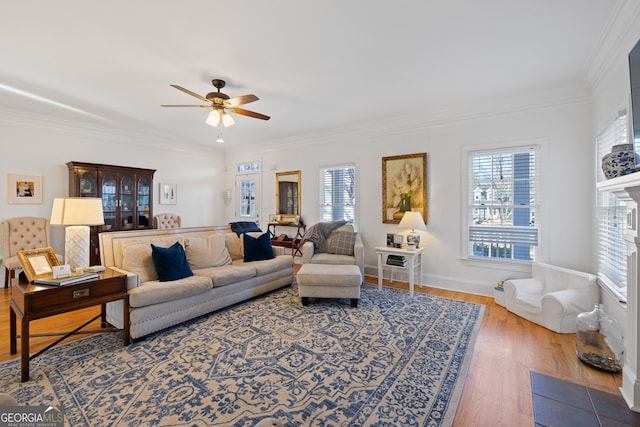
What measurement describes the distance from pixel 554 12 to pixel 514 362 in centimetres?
278

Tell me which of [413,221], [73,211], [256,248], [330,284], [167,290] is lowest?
[330,284]

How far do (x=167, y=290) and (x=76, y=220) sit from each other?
3.28 ft

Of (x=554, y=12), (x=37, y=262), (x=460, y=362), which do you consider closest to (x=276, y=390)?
(x=460, y=362)

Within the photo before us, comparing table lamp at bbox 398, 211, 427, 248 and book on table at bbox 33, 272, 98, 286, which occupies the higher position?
table lamp at bbox 398, 211, 427, 248

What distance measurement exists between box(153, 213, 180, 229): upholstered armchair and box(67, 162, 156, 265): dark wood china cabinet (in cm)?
19

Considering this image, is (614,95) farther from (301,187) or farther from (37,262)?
(37,262)

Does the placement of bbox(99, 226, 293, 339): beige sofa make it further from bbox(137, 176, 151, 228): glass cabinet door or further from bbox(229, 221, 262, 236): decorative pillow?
bbox(137, 176, 151, 228): glass cabinet door

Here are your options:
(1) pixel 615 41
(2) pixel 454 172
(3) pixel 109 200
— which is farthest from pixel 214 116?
(1) pixel 615 41

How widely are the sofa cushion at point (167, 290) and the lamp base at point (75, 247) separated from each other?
537 mm

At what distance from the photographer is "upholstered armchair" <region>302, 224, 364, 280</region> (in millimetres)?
4277

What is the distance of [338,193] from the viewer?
5.40m

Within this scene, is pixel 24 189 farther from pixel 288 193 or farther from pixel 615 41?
pixel 615 41

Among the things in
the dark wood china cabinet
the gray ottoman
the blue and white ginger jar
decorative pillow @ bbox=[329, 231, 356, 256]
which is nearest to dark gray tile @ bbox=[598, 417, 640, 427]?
the blue and white ginger jar

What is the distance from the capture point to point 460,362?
2.28m
